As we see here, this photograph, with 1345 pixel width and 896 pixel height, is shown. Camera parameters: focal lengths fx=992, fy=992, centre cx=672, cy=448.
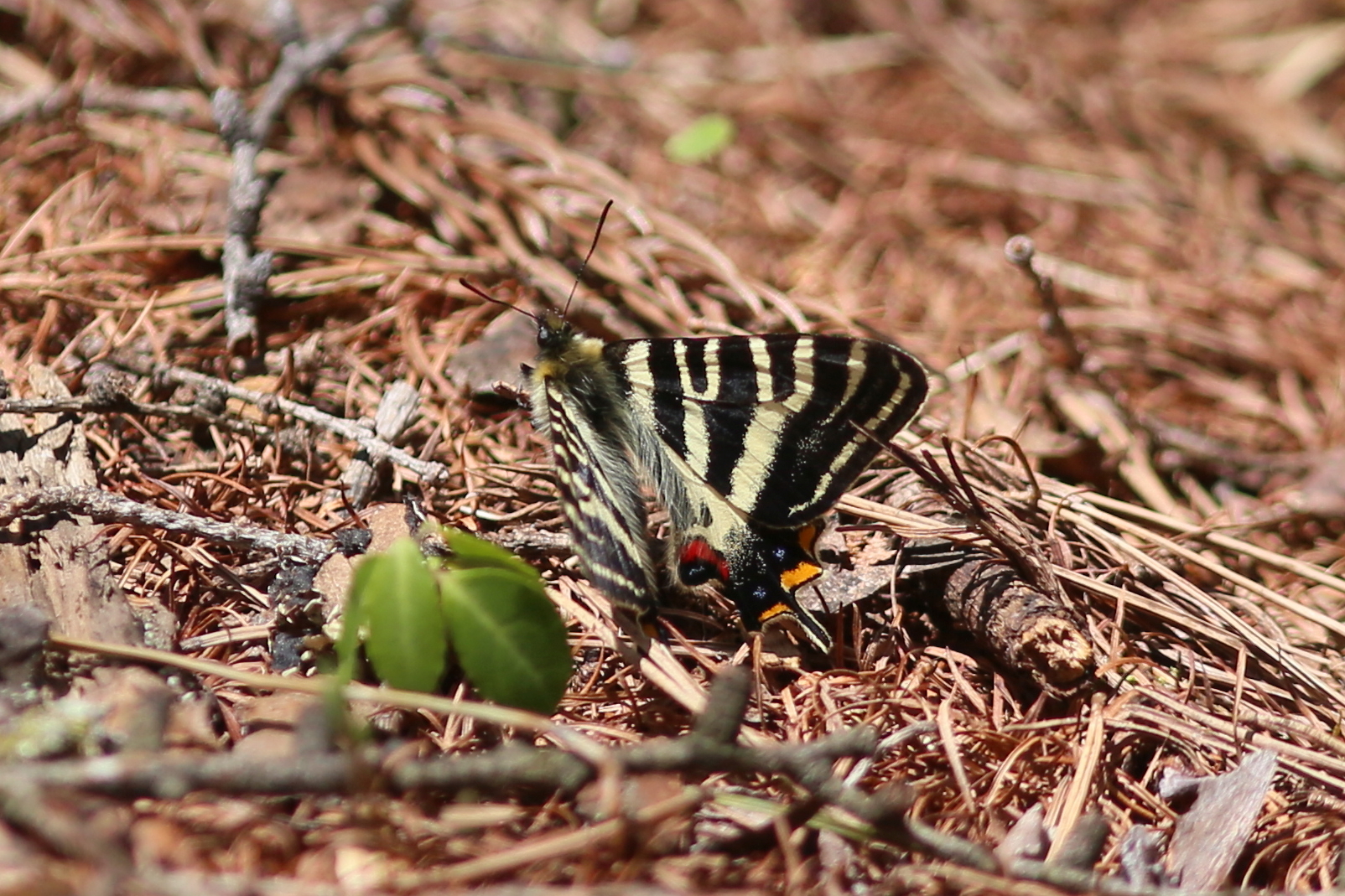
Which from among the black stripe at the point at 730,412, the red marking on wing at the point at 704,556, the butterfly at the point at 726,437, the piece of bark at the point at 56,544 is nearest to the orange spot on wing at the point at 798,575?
the butterfly at the point at 726,437

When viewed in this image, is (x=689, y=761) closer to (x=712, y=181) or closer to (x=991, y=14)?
(x=712, y=181)

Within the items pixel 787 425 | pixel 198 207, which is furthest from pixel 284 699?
pixel 198 207

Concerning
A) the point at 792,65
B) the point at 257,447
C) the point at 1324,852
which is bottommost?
the point at 1324,852

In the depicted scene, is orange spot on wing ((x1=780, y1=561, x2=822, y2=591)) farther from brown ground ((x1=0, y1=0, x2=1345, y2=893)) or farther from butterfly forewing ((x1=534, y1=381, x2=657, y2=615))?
butterfly forewing ((x1=534, y1=381, x2=657, y2=615))

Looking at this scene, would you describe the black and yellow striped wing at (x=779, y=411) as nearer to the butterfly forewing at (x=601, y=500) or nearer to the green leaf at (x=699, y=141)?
the butterfly forewing at (x=601, y=500)

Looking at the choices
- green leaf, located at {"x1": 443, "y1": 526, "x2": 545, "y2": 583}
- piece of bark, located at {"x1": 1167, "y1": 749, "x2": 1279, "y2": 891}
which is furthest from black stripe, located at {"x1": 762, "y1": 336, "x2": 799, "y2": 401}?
piece of bark, located at {"x1": 1167, "y1": 749, "x2": 1279, "y2": 891}

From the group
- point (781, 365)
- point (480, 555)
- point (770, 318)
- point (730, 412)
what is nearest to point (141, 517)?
point (480, 555)
